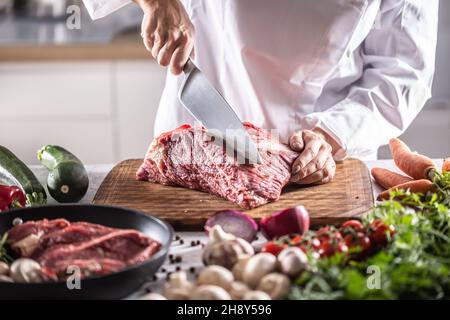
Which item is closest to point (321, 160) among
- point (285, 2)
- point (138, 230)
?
point (285, 2)

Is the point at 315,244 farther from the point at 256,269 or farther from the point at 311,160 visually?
the point at 311,160

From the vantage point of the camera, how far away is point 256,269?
1.32 meters

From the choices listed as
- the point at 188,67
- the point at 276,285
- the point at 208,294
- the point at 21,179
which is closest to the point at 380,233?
the point at 276,285

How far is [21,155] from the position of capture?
350 centimetres

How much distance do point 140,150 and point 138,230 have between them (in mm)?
1991

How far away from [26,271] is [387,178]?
42.8 inches

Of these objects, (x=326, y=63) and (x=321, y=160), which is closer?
(x=321, y=160)

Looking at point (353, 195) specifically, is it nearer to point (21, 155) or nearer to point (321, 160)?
point (321, 160)

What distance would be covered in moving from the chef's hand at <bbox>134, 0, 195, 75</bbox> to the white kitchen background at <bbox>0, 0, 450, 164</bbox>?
1376mm

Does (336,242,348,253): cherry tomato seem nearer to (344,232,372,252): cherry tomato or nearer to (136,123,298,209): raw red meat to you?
(344,232,372,252): cherry tomato

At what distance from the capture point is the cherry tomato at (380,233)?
4.71 ft

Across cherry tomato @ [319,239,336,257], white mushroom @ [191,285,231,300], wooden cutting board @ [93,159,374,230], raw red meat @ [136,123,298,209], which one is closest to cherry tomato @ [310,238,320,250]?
cherry tomato @ [319,239,336,257]

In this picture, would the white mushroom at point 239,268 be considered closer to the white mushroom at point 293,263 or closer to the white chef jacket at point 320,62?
the white mushroom at point 293,263
